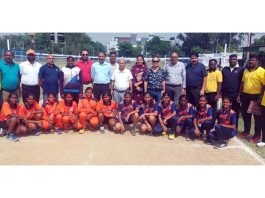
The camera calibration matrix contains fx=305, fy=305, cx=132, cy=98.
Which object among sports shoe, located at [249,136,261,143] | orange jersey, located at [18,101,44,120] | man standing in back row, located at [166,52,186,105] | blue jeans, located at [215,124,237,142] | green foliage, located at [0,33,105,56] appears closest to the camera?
blue jeans, located at [215,124,237,142]

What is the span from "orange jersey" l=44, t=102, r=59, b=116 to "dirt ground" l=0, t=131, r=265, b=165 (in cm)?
54

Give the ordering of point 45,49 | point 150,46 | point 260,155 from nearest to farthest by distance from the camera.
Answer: point 260,155 < point 45,49 < point 150,46

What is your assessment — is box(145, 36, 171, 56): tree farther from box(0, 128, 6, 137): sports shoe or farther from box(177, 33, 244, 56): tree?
box(0, 128, 6, 137): sports shoe

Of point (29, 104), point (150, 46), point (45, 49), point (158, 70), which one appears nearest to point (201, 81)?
point (158, 70)

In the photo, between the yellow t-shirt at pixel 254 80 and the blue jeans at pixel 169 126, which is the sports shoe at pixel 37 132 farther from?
the yellow t-shirt at pixel 254 80

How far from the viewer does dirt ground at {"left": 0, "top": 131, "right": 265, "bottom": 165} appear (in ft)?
16.9

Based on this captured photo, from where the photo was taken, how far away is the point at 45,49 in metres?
45.2

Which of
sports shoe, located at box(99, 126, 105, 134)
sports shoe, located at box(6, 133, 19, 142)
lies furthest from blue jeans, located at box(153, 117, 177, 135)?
sports shoe, located at box(6, 133, 19, 142)

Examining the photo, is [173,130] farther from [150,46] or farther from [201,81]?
[150,46]

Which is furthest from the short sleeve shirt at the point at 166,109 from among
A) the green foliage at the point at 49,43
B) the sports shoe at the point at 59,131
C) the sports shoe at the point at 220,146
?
the green foliage at the point at 49,43

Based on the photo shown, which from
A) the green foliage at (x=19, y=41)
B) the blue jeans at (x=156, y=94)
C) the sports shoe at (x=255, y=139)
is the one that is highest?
the green foliage at (x=19, y=41)

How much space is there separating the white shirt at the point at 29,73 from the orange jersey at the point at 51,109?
64 centimetres

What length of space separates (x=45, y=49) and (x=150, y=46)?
58.0 feet

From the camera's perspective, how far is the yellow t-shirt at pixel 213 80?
6.82 metres
